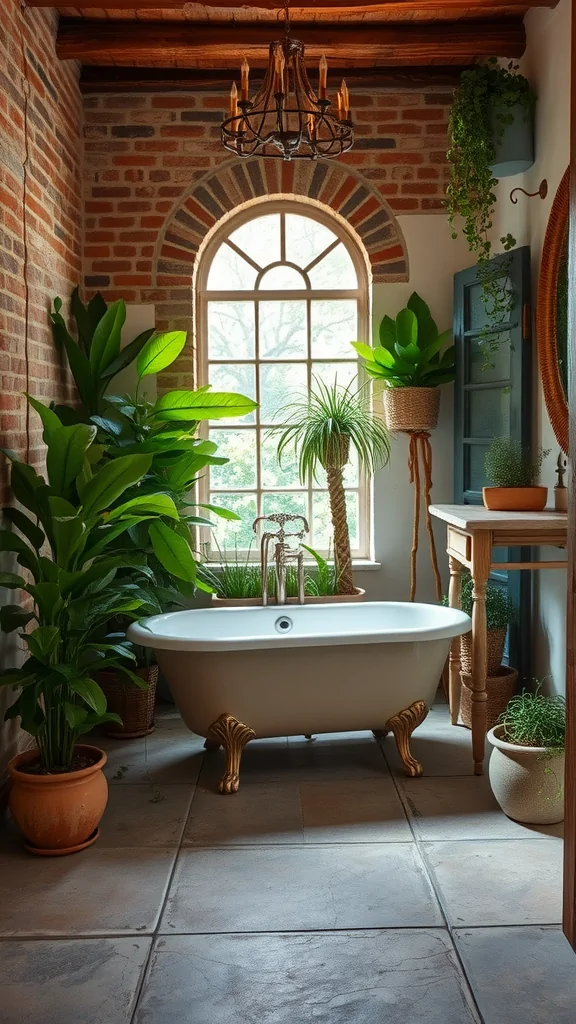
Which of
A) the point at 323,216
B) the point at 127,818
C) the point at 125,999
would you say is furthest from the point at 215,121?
the point at 125,999

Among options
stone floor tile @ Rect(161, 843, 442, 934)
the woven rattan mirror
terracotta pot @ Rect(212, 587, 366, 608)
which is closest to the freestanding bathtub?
stone floor tile @ Rect(161, 843, 442, 934)

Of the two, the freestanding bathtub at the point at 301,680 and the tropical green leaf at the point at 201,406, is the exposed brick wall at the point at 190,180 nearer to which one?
the tropical green leaf at the point at 201,406

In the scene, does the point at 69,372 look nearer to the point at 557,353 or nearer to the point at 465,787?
the point at 557,353

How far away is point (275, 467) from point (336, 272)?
3.48 ft

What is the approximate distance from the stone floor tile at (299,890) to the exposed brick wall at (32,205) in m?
1.56

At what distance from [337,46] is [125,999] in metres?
3.91

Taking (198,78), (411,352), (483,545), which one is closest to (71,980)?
(483,545)

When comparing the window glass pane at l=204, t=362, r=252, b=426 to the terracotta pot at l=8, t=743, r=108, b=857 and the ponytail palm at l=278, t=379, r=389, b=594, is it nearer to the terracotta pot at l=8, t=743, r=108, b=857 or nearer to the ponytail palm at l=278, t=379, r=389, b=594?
the ponytail palm at l=278, t=379, r=389, b=594

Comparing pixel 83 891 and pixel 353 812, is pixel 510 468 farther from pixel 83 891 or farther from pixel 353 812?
pixel 83 891

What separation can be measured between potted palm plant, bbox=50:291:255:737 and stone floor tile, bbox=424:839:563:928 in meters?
1.66

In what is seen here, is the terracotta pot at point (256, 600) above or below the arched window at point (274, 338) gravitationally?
below

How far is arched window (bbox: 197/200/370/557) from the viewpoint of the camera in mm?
5059

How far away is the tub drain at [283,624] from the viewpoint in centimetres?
431

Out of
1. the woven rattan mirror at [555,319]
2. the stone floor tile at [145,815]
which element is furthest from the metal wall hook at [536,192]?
the stone floor tile at [145,815]
